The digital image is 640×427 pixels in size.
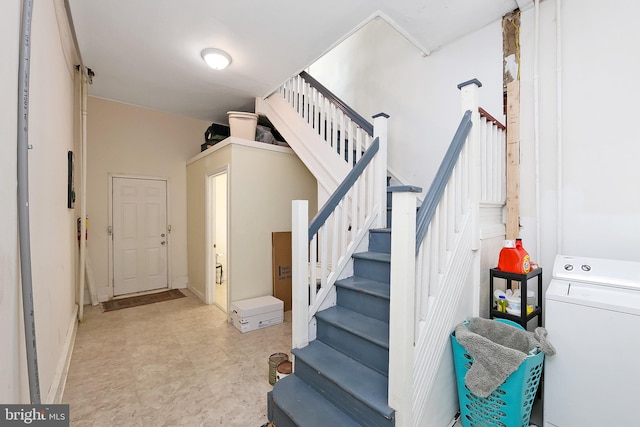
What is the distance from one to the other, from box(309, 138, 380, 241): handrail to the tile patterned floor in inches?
52.7

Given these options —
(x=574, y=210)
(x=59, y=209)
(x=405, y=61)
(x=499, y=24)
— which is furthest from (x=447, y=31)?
(x=59, y=209)

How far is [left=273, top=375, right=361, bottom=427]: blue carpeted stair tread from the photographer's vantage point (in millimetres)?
1529

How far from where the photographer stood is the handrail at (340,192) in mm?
2066

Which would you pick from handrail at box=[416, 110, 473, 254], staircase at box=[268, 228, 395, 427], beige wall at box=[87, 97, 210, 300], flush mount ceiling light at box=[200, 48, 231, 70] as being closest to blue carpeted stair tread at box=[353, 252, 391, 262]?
staircase at box=[268, 228, 395, 427]

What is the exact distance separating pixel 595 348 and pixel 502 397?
53 cm

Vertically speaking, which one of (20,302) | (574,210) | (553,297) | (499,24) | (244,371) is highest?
(499,24)

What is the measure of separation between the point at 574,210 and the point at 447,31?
1.88m

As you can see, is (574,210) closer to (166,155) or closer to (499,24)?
(499,24)

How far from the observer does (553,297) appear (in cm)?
158

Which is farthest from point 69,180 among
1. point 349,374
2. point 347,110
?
point 349,374

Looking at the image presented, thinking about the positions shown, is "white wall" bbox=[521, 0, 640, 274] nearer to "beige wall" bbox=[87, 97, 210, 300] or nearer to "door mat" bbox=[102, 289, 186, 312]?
"door mat" bbox=[102, 289, 186, 312]

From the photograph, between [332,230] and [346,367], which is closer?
[346,367]

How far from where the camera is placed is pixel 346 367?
1.75 metres

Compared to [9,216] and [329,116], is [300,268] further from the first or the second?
[329,116]
